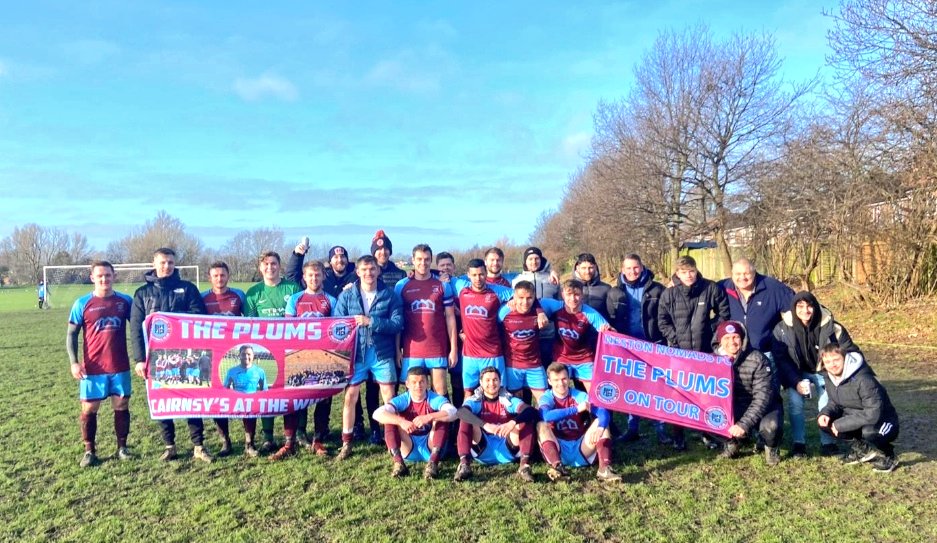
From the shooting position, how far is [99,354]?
5.71m

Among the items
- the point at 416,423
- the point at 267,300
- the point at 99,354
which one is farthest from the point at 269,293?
the point at 416,423

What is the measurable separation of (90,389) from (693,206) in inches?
895

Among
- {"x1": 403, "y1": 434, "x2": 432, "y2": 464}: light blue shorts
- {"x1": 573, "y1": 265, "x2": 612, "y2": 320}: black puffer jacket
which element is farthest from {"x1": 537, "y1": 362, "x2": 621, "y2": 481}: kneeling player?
{"x1": 403, "y1": 434, "x2": 432, "y2": 464}: light blue shorts

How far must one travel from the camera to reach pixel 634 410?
5680 mm

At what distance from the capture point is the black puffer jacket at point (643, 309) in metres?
6.32

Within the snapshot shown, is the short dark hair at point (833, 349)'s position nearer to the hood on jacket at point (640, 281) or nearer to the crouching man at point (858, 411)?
the crouching man at point (858, 411)

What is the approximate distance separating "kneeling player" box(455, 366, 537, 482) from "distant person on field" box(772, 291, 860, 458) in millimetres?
2651

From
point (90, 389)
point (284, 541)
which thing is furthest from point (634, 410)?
point (90, 389)

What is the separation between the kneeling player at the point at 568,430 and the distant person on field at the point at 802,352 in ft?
6.27

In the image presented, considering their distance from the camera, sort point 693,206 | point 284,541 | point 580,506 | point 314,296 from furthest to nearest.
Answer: point 693,206, point 314,296, point 580,506, point 284,541

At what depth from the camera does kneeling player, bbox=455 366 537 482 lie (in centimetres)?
532

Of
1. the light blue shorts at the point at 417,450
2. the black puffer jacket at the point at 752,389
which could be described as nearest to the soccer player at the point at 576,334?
the black puffer jacket at the point at 752,389

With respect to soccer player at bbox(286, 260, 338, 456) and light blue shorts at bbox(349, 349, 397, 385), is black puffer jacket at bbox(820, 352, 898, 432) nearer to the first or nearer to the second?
light blue shorts at bbox(349, 349, 397, 385)

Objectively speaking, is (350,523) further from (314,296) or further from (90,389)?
(90,389)
